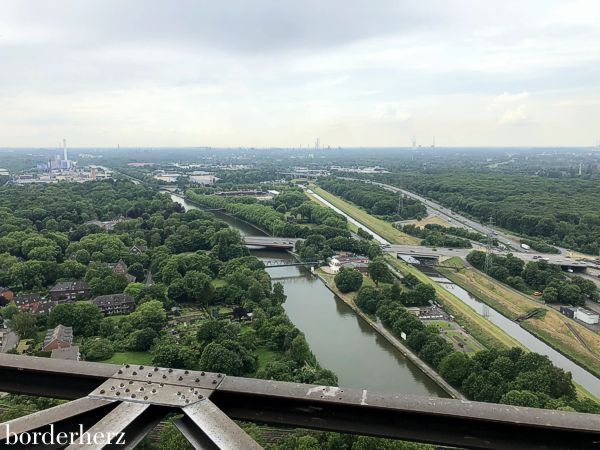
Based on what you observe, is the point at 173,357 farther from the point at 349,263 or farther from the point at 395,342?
the point at 349,263

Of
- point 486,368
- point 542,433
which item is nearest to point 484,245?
point 486,368

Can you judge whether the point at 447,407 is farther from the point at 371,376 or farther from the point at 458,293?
the point at 458,293

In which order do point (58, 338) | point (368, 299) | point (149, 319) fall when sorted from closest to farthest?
point (58, 338)
point (149, 319)
point (368, 299)

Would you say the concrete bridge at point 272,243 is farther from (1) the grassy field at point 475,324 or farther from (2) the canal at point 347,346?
(1) the grassy field at point 475,324

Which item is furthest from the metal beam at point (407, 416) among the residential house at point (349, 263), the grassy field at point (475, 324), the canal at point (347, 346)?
the residential house at point (349, 263)

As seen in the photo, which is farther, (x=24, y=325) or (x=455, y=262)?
(x=455, y=262)

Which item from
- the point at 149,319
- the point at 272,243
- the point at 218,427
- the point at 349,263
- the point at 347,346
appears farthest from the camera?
the point at 272,243

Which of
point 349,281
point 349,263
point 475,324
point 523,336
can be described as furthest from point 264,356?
point 349,263
